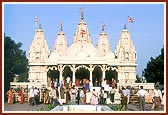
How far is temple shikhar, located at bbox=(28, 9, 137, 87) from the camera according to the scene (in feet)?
100

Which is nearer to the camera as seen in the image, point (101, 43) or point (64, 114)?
point (64, 114)

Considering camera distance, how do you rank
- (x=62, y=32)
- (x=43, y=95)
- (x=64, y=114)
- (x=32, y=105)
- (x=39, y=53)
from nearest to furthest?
(x=64, y=114) → (x=32, y=105) → (x=43, y=95) → (x=39, y=53) → (x=62, y=32)

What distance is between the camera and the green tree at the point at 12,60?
1104 inches

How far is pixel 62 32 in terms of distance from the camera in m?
41.9

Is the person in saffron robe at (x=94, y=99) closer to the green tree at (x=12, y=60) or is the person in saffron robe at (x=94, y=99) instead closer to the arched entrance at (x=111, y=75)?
the green tree at (x=12, y=60)

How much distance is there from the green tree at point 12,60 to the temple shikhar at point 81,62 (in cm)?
124

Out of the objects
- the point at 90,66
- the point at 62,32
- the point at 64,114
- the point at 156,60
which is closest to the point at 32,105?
the point at 64,114

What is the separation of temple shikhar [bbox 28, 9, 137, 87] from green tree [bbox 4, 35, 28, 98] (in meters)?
1.24

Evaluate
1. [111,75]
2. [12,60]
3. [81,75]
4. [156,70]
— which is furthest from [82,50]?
[156,70]

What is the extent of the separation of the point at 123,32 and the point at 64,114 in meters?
26.9

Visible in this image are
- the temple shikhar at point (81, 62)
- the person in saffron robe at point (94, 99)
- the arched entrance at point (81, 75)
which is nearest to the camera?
the person in saffron robe at point (94, 99)

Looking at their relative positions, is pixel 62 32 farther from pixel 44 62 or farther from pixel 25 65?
pixel 44 62

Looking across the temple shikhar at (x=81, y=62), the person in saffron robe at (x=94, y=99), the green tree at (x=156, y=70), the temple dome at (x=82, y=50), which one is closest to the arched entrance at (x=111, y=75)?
the temple shikhar at (x=81, y=62)

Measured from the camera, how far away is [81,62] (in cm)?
2994
